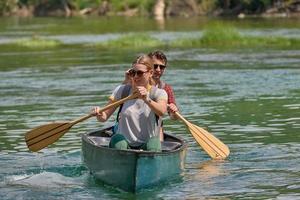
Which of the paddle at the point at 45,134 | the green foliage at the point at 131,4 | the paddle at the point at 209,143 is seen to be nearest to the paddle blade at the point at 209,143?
the paddle at the point at 209,143

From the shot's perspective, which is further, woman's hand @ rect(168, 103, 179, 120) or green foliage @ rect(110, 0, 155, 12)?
green foliage @ rect(110, 0, 155, 12)

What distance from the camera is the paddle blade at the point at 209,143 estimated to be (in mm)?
14198

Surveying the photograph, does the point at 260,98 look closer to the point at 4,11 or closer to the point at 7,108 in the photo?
the point at 7,108

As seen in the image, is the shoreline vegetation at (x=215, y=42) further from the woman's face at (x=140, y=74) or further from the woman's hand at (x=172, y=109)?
the woman's face at (x=140, y=74)

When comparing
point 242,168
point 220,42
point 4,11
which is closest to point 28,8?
point 4,11

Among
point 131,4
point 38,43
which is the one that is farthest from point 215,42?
point 131,4

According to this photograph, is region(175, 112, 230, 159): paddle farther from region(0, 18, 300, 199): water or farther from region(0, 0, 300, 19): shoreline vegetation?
region(0, 0, 300, 19): shoreline vegetation

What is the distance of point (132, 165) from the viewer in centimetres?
1160

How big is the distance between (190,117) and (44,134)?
6.47 metres

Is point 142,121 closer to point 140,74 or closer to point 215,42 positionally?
point 140,74

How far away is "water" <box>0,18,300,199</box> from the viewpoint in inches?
503

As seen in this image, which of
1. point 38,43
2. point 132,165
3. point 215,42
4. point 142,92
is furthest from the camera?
point 38,43

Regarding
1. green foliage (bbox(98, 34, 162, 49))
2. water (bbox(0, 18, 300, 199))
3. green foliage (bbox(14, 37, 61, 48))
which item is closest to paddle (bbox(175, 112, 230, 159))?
water (bbox(0, 18, 300, 199))

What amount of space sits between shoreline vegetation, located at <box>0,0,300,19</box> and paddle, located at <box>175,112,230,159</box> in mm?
78080
